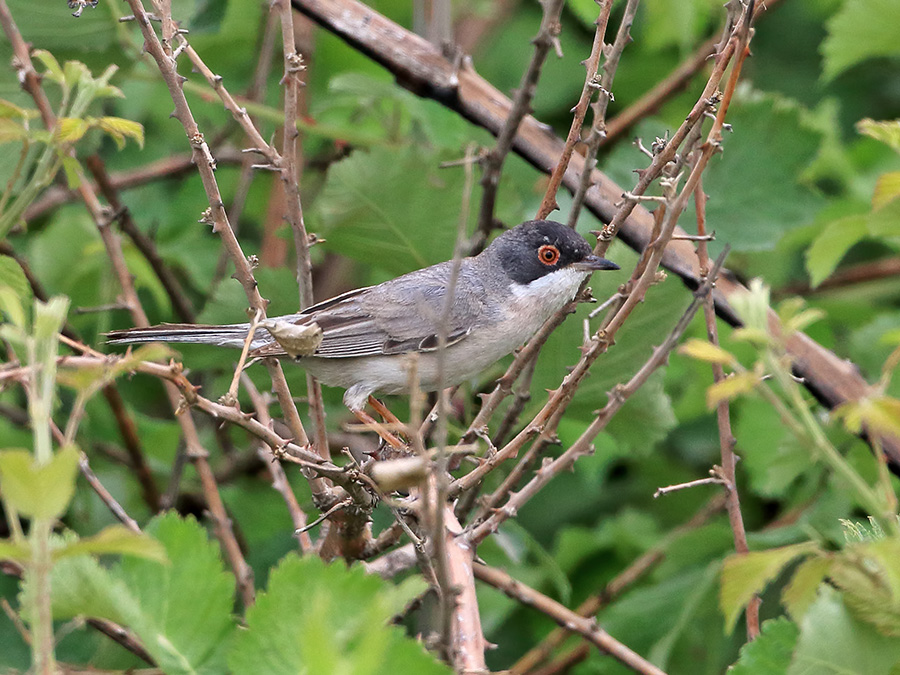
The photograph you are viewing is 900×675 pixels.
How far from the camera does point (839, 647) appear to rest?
1.63 meters

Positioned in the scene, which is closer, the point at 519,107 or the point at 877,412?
the point at 877,412

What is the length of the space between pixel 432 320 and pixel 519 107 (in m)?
0.95

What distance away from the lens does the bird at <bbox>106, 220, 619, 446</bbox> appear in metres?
3.54

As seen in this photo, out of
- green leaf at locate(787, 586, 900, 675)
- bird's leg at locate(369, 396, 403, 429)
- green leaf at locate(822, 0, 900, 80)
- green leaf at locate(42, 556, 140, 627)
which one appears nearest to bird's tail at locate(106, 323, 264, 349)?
bird's leg at locate(369, 396, 403, 429)

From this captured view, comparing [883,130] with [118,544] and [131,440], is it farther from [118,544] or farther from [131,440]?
[131,440]

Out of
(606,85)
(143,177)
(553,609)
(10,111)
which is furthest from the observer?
(143,177)

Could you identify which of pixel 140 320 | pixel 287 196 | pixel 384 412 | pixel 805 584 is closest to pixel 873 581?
pixel 805 584

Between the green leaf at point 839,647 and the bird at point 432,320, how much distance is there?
6.14ft

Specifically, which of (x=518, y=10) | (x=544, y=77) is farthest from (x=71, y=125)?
(x=518, y=10)

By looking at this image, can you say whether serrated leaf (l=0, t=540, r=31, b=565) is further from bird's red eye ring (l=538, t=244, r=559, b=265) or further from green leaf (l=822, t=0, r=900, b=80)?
green leaf (l=822, t=0, r=900, b=80)

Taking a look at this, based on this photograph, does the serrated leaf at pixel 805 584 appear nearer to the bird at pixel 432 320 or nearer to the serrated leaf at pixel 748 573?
the serrated leaf at pixel 748 573

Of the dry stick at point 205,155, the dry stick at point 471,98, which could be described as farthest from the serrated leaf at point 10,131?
the dry stick at point 471,98

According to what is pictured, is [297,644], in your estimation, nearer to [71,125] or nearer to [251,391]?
[71,125]

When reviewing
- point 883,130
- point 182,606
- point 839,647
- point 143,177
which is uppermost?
point 143,177
